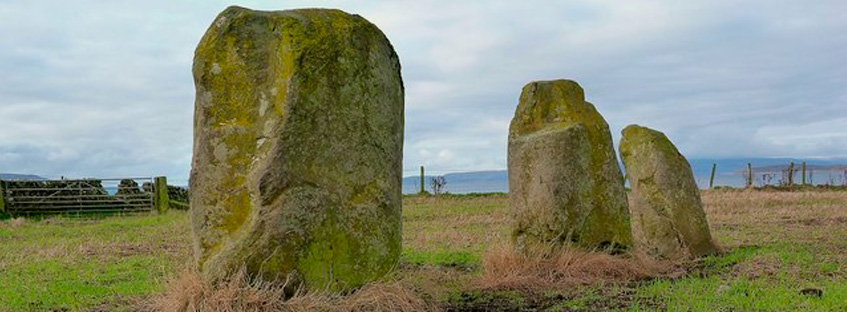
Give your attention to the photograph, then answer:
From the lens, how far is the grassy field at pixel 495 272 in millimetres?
7930

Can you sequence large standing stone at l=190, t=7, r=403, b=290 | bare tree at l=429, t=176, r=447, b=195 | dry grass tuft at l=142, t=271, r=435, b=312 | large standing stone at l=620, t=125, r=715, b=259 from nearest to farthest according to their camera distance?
1. dry grass tuft at l=142, t=271, r=435, b=312
2. large standing stone at l=190, t=7, r=403, b=290
3. large standing stone at l=620, t=125, r=715, b=259
4. bare tree at l=429, t=176, r=447, b=195

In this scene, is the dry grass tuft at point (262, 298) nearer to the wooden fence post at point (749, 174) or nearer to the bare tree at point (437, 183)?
the bare tree at point (437, 183)

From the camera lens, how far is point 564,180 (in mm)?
10008

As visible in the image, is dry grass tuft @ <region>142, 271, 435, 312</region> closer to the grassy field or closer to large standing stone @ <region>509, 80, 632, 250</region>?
the grassy field

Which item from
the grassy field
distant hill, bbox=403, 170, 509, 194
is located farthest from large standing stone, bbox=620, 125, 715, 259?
distant hill, bbox=403, 170, 509, 194

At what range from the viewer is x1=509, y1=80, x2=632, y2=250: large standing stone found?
10016 millimetres

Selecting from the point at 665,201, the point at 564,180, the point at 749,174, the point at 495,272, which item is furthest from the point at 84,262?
the point at 749,174

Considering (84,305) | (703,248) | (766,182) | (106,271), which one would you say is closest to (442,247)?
(703,248)

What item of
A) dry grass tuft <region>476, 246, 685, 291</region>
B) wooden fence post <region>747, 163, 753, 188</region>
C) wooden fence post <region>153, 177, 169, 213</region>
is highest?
wooden fence post <region>747, 163, 753, 188</region>

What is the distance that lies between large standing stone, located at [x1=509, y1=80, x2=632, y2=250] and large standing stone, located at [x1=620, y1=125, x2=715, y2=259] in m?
1.66

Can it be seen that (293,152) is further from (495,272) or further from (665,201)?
(665,201)

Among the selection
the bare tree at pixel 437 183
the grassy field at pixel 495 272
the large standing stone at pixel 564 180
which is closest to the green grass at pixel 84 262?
the grassy field at pixel 495 272

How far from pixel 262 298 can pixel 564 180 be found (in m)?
4.89

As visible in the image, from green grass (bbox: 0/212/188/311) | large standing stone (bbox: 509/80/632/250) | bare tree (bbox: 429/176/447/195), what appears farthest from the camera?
bare tree (bbox: 429/176/447/195)
